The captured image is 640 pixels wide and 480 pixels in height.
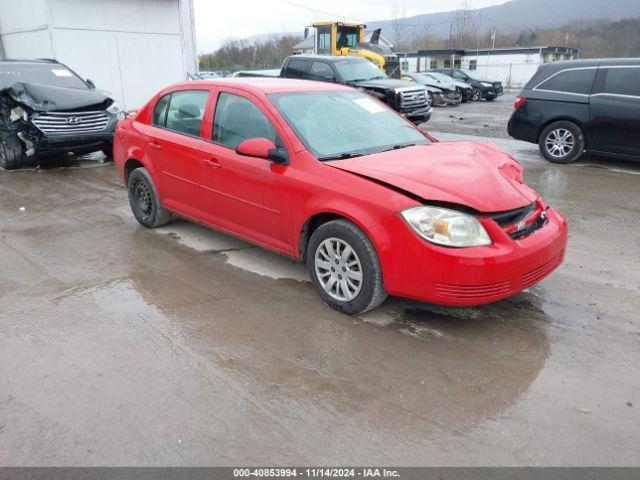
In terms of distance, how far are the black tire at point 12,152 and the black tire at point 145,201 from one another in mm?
4514

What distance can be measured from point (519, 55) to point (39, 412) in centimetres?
5023

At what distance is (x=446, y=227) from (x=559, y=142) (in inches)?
279

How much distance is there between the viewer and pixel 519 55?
46062 mm

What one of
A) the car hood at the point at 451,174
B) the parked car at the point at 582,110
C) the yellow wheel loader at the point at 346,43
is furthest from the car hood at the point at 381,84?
the car hood at the point at 451,174

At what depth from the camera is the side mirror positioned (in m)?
4.01

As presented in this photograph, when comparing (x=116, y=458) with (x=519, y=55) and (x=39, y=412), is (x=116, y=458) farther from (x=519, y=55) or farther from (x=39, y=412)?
(x=519, y=55)

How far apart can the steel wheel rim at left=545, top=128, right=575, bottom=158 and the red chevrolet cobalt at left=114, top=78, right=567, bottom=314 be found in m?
5.35

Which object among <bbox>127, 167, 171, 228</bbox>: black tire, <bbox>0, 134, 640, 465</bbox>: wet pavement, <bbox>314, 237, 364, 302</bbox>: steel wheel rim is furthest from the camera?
<bbox>127, 167, 171, 228</bbox>: black tire

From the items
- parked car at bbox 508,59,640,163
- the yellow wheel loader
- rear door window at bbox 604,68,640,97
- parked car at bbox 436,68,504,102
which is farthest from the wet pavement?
parked car at bbox 436,68,504,102

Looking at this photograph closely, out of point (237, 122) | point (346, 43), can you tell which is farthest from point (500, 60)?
point (237, 122)

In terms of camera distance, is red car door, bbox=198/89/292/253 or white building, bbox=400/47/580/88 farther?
white building, bbox=400/47/580/88

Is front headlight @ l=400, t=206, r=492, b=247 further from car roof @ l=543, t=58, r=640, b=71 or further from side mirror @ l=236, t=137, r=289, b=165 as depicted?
car roof @ l=543, t=58, r=640, b=71

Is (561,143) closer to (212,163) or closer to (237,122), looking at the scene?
(237,122)

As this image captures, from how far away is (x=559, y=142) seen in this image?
30.5 ft
